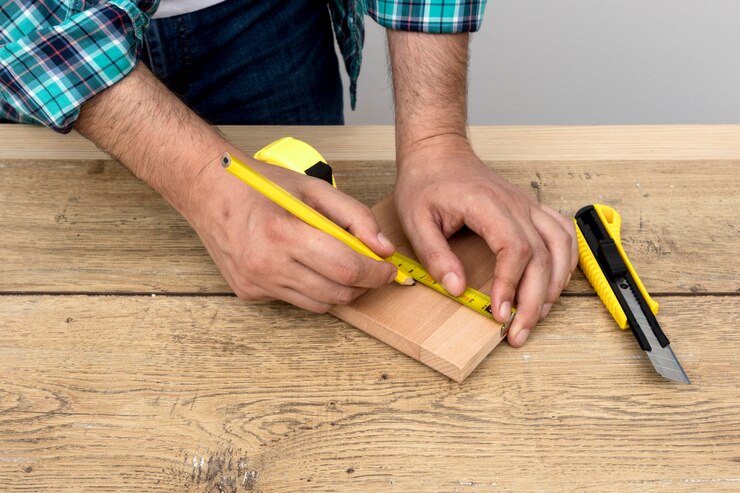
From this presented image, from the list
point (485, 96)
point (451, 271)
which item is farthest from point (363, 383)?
point (485, 96)

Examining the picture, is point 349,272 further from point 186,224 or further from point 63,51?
point 63,51

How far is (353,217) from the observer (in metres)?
0.92

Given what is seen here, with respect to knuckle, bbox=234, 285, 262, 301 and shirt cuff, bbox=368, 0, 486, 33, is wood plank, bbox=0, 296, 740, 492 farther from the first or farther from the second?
shirt cuff, bbox=368, 0, 486, 33

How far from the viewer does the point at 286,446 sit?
79cm

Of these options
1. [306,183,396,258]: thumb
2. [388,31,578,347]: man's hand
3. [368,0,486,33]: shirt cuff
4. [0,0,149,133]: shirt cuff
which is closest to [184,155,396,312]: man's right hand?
[306,183,396,258]: thumb

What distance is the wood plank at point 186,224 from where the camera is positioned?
101 centimetres

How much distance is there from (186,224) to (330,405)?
44 cm

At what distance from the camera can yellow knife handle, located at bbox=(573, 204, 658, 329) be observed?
3.07 feet

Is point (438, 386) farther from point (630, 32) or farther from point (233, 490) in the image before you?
point (630, 32)

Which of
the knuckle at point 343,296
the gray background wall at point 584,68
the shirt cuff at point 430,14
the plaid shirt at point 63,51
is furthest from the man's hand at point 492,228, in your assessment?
the gray background wall at point 584,68

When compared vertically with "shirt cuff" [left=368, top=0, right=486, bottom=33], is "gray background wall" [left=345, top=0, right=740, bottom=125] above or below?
below

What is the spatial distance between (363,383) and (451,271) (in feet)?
0.63

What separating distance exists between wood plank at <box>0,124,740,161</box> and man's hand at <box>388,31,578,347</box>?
105 mm

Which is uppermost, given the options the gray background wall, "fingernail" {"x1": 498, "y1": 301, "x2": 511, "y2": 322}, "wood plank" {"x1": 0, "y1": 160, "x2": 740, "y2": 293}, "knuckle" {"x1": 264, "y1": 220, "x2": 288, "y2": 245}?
"knuckle" {"x1": 264, "y1": 220, "x2": 288, "y2": 245}
